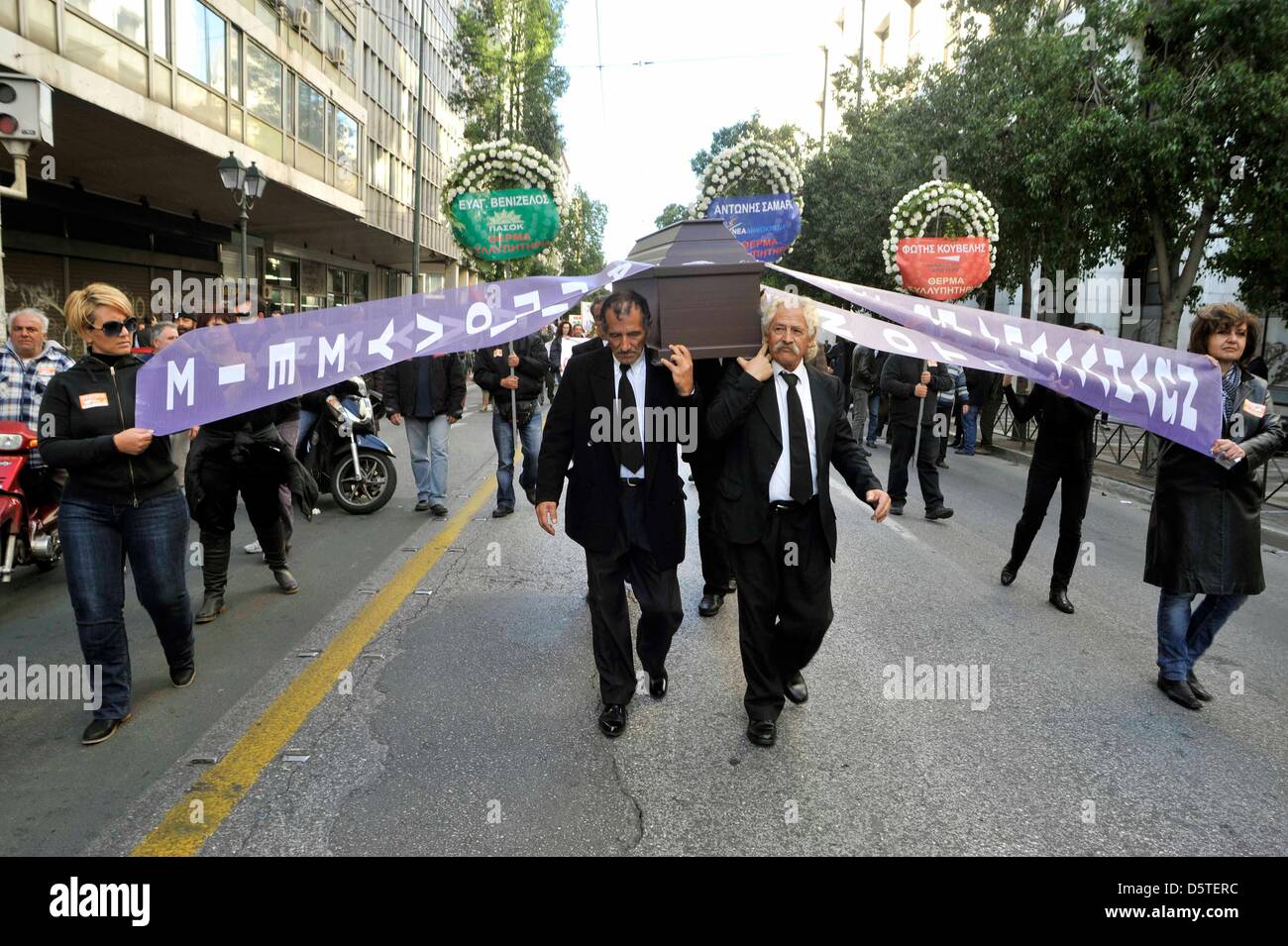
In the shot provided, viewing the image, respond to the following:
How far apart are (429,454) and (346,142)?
74.0 feet

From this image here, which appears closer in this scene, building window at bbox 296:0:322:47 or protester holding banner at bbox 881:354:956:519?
protester holding banner at bbox 881:354:956:519

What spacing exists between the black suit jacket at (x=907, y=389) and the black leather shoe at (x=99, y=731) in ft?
23.8

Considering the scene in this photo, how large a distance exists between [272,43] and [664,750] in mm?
22340

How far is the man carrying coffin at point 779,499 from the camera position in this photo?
3775 mm

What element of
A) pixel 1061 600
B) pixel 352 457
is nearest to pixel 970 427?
pixel 1061 600

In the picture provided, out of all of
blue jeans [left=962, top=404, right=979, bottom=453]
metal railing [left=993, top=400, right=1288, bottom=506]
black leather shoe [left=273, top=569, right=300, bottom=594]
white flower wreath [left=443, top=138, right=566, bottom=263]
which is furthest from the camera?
blue jeans [left=962, top=404, right=979, bottom=453]

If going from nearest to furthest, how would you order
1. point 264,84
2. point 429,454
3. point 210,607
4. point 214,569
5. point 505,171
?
1. point 210,607
2. point 214,569
3. point 429,454
4. point 505,171
5. point 264,84

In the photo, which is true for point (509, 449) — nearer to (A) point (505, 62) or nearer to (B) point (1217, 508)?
(B) point (1217, 508)

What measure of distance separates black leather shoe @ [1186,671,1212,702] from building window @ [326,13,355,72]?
27.5m

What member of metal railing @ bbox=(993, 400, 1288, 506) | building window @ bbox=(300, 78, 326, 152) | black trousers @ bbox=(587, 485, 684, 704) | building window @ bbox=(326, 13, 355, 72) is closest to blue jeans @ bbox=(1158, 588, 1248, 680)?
black trousers @ bbox=(587, 485, 684, 704)

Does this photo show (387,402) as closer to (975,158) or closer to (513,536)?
(513,536)

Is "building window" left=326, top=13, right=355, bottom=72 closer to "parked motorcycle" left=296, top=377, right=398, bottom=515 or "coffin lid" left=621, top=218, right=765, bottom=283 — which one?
"parked motorcycle" left=296, top=377, right=398, bottom=515

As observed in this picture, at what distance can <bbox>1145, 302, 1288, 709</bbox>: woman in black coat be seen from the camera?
14.0 feet

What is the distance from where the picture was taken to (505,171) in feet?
37.9
